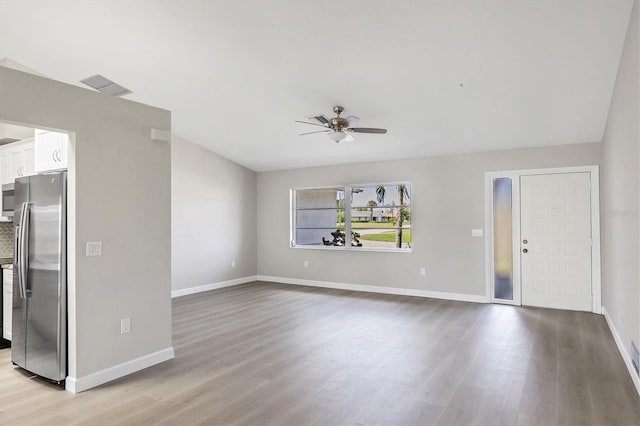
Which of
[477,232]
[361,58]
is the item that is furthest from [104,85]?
[477,232]

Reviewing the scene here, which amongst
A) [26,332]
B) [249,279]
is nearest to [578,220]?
[249,279]

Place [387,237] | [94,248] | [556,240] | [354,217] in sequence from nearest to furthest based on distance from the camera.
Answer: [94,248]
[556,240]
[387,237]
[354,217]

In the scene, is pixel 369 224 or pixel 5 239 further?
pixel 369 224

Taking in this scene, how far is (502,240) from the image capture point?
6.21 meters

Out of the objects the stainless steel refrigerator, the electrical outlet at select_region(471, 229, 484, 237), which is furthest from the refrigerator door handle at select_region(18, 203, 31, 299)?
the electrical outlet at select_region(471, 229, 484, 237)

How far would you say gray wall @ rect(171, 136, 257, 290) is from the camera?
7012mm

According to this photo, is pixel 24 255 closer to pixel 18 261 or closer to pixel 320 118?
pixel 18 261

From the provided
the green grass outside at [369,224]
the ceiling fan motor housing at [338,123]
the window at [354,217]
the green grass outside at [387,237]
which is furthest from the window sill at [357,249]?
the ceiling fan motor housing at [338,123]

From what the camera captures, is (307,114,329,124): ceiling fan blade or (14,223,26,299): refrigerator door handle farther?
(307,114,329,124): ceiling fan blade

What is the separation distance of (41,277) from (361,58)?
356cm

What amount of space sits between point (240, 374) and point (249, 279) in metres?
5.28

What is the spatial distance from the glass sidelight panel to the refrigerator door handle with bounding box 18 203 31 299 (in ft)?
20.1

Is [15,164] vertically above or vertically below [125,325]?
above

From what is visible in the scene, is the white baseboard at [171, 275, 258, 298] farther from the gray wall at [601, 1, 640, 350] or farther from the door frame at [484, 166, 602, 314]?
the gray wall at [601, 1, 640, 350]
